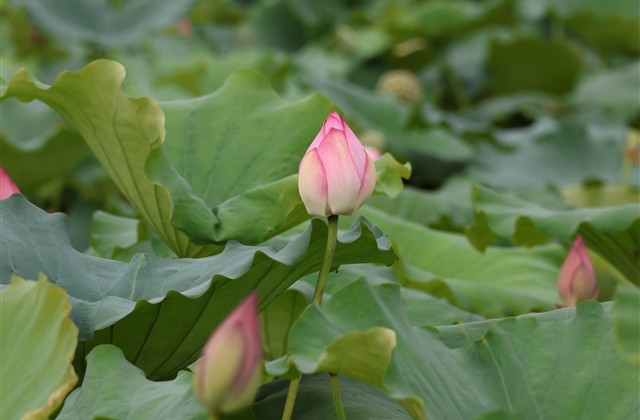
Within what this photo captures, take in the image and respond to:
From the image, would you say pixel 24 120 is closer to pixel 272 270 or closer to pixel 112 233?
pixel 112 233

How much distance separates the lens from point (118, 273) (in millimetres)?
1096

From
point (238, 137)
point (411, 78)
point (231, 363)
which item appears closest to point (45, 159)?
point (238, 137)

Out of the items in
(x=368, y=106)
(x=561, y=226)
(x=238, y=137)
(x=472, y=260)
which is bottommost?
(x=368, y=106)

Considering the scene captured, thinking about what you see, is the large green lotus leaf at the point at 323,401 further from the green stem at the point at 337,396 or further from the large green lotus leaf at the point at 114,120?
the large green lotus leaf at the point at 114,120

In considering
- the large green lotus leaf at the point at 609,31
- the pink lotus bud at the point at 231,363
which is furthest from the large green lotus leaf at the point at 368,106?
the pink lotus bud at the point at 231,363

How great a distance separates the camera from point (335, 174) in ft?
3.16

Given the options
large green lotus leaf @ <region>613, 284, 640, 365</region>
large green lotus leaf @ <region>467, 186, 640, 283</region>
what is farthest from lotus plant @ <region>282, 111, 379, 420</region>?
large green lotus leaf @ <region>467, 186, 640, 283</region>

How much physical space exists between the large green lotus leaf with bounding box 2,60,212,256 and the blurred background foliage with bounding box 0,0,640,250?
0.31 metres

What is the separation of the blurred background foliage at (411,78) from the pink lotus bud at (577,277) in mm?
636

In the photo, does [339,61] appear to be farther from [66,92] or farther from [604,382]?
[604,382]

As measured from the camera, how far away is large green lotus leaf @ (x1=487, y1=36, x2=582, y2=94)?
12.1ft

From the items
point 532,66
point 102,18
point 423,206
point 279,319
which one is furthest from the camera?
point 532,66

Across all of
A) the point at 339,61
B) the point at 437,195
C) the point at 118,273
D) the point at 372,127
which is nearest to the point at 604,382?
the point at 118,273

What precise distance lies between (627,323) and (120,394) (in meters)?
0.37
